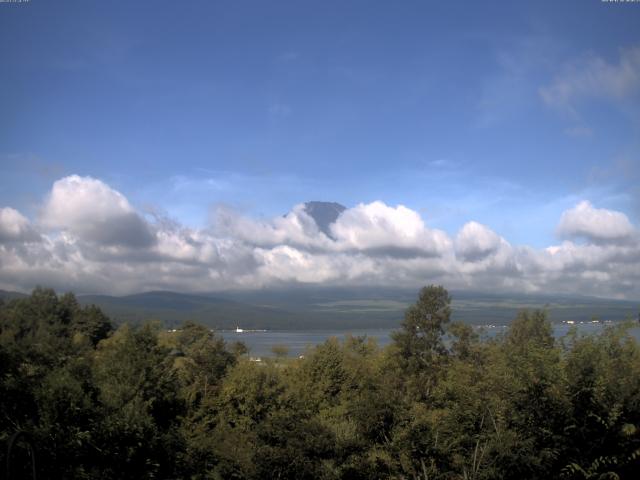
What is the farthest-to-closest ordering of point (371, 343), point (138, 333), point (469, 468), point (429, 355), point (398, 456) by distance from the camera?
1. point (371, 343)
2. point (429, 355)
3. point (138, 333)
4. point (398, 456)
5. point (469, 468)

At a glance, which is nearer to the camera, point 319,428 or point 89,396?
point 319,428

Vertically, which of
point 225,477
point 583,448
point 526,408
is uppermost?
point 526,408

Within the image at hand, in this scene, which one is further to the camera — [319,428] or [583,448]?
[319,428]

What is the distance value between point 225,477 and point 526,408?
11566 millimetres

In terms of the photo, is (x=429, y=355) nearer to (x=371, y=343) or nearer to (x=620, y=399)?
(x=371, y=343)

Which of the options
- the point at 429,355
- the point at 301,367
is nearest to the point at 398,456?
the point at 301,367

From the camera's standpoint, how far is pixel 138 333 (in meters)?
37.1

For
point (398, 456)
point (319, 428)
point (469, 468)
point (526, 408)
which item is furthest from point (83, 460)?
point (526, 408)

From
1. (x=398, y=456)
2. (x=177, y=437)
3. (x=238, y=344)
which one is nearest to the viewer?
(x=398, y=456)

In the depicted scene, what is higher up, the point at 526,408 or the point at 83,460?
the point at 526,408

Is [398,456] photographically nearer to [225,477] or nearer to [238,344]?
[225,477]

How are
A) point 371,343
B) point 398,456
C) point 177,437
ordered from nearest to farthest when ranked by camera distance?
1. point 398,456
2. point 177,437
3. point 371,343

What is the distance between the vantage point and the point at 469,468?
68.5ft

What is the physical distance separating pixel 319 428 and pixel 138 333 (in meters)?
19.7
